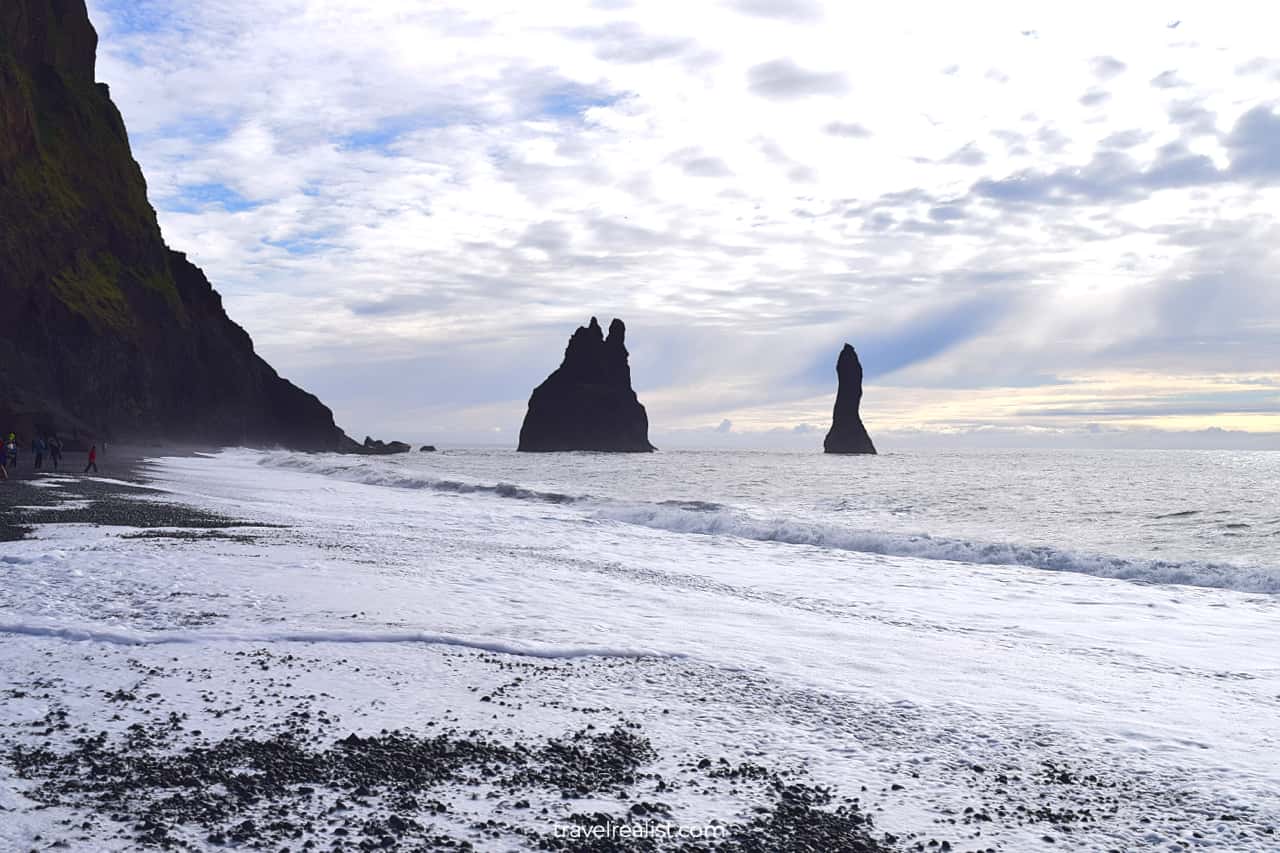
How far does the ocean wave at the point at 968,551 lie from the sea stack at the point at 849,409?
13607cm

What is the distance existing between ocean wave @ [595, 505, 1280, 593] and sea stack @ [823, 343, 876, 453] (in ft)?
446

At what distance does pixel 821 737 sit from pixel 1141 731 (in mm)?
2600

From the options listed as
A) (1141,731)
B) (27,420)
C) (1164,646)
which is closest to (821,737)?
(1141,731)

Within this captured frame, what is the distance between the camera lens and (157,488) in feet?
89.5

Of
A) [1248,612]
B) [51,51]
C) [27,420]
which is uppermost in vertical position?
[51,51]

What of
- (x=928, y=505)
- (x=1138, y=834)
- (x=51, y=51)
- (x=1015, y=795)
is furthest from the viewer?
(x=51, y=51)

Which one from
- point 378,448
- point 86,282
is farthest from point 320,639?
point 378,448

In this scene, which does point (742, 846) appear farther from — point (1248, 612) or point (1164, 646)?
point (1248, 612)

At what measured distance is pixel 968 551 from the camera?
19.2 m

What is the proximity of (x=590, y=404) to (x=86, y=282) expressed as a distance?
352 ft

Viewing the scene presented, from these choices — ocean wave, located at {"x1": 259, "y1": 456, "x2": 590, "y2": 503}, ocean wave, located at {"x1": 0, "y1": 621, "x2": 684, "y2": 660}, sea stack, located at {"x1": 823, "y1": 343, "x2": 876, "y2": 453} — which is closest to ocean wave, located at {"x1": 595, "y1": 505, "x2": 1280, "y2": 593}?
ocean wave, located at {"x1": 259, "y1": 456, "x2": 590, "y2": 503}

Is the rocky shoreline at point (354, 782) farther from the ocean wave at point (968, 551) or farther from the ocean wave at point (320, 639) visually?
the ocean wave at point (968, 551)

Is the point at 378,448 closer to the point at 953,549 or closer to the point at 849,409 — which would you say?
the point at 849,409

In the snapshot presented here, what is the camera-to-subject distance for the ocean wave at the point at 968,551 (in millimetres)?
16172
